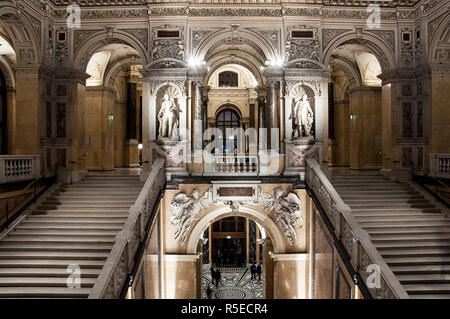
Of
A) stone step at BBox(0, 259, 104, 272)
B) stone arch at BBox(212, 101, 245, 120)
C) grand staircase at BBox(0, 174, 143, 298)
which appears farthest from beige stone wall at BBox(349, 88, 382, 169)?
stone step at BBox(0, 259, 104, 272)

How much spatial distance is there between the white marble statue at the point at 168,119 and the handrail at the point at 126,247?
190 centimetres

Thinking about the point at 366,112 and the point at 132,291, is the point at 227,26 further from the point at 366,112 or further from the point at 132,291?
the point at 132,291

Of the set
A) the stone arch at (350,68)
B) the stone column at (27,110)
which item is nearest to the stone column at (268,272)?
the stone arch at (350,68)

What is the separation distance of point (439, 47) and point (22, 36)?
14.6m

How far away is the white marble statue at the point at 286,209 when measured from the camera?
38.4ft

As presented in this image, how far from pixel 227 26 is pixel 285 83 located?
121 inches

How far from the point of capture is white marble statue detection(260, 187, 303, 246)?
11711mm

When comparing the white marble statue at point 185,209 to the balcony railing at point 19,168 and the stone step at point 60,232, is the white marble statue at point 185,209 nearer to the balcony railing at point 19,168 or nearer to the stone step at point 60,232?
the stone step at point 60,232

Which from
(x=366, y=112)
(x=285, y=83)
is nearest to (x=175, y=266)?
(x=285, y=83)

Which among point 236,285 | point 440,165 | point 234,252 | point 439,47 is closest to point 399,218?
point 440,165

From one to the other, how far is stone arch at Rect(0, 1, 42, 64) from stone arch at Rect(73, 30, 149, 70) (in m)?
1.39

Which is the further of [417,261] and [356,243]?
[417,261]

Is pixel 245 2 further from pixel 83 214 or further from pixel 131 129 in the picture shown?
pixel 131 129

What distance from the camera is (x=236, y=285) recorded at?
18.4m
